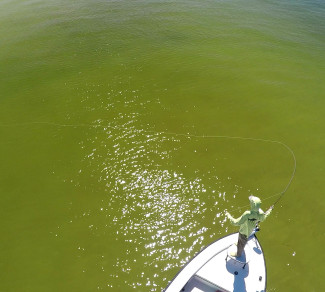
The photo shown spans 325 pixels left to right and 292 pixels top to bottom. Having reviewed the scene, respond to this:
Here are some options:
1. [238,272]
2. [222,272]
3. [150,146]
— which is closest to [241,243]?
[238,272]

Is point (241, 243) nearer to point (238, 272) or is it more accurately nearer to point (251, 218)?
point (238, 272)

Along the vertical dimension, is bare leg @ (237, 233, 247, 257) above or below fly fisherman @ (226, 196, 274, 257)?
below

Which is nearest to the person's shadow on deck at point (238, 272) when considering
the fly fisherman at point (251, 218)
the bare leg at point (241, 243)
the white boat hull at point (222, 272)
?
the white boat hull at point (222, 272)

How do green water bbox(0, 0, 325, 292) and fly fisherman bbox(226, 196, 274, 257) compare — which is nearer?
fly fisherman bbox(226, 196, 274, 257)

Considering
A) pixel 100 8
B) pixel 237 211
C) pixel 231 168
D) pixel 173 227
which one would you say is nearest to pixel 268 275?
pixel 237 211

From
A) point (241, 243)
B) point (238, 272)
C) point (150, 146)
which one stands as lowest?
point (238, 272)

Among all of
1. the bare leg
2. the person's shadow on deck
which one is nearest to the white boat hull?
the person's shadow on deck

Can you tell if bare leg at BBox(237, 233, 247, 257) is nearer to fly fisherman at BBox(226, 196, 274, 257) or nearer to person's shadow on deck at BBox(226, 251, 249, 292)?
fly fisherman at BBox(226, 196, 274, 257)
